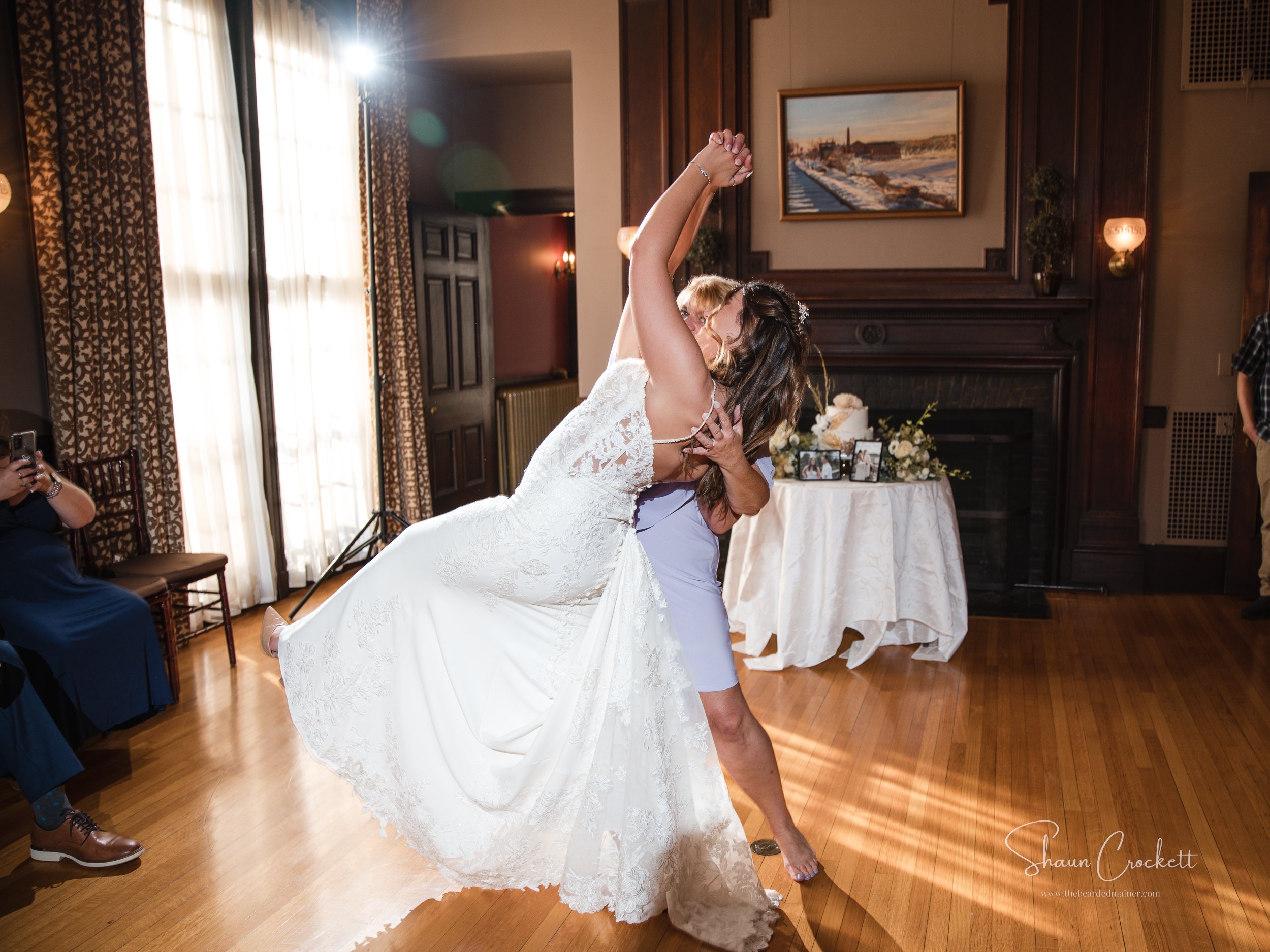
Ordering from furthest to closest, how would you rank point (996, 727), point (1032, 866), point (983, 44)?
point (983, 44), point (996, 727), point (1032, 866)

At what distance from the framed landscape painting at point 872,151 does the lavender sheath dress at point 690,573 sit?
4037 mm

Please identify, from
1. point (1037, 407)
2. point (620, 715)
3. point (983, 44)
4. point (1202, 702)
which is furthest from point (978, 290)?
point (620, 715)

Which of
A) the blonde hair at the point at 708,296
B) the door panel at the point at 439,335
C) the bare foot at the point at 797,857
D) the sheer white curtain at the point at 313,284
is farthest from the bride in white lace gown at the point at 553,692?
the door panel at the point at 439,335

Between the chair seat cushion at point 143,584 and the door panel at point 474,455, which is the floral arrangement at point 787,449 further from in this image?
the door panel at point 474,455

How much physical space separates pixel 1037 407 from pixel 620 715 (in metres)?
4.50

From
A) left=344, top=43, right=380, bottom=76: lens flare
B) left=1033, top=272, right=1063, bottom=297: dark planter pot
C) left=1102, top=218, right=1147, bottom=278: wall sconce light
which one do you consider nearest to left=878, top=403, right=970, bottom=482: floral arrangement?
left=1033, top=272, right=1063, bottom=297: dark planter pot

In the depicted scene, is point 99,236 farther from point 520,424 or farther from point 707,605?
point 520,424

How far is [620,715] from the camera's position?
2.43 meters

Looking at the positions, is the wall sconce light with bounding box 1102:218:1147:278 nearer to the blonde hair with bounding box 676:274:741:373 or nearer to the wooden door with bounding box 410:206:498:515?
the blonde hair with bounding box 676:274:741:373

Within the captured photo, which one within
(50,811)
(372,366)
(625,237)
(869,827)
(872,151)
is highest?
(872,151)

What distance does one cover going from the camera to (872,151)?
6129 millimetres

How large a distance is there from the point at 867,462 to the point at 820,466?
0.22 metres

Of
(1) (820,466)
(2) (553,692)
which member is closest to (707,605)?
(2) (553,692)

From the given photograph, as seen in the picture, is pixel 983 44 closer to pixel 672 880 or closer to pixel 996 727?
pixel 996 727
